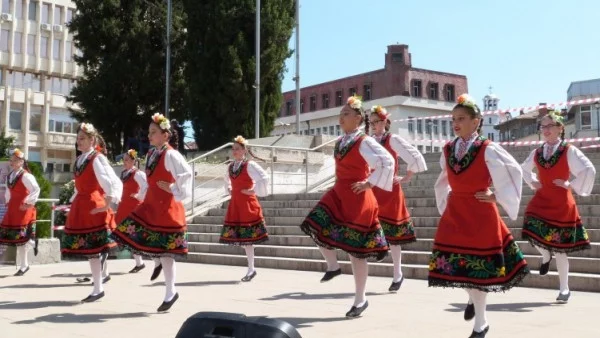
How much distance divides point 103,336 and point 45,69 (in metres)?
53.6

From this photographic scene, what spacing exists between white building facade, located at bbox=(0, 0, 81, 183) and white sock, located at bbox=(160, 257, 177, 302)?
155 feet

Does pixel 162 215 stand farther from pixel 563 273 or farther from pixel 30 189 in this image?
pixel 30 189

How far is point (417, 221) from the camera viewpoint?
1184 cm

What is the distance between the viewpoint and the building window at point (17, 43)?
2099 inches

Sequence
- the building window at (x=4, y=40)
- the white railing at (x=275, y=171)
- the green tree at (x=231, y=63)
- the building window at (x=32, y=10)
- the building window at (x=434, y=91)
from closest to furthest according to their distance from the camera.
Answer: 1. the white railing at (x=275, y=171)
2. the green tree at (x=231, y=63)
3. the building window at (x=4, y=40)
4. the building window at (x=32, y=10)
5. the building window at (x=434, y=91)

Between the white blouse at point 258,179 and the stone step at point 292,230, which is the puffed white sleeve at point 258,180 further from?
the stone step at point 292,230

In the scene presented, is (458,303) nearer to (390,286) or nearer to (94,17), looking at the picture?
(390,286)

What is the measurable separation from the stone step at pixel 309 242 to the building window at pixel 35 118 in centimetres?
4358

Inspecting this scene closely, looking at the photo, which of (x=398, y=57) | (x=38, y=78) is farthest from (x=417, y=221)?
(x=398, y=57)

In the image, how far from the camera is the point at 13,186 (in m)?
10.9

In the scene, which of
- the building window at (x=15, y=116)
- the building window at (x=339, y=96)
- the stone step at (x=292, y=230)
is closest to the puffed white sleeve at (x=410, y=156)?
the stone step at (x=292, y=230)

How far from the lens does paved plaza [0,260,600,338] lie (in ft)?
19.0

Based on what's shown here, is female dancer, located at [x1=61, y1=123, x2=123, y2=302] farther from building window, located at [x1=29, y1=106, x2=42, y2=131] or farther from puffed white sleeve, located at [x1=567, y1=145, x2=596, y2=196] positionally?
building window, located at [x1=29, y1=106, x2=42, y2=131]

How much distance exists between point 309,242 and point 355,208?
230 inches
